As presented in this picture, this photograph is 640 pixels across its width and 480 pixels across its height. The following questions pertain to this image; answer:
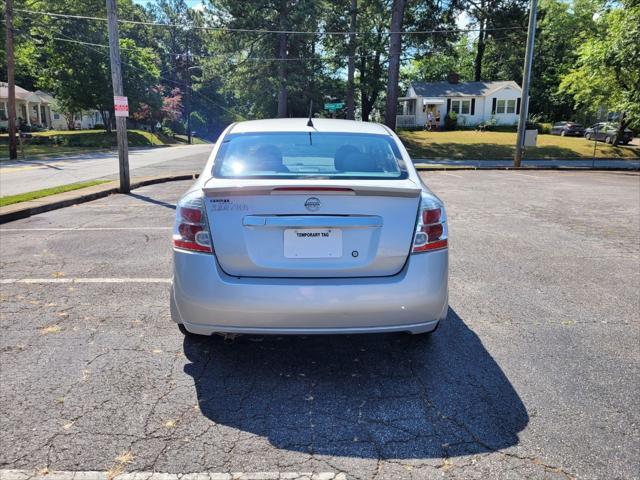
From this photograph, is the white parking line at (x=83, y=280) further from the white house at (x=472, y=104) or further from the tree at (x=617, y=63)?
the white house at (x=472, y=104)

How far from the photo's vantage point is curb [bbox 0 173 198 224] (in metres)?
8.73

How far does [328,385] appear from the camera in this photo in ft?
10.5

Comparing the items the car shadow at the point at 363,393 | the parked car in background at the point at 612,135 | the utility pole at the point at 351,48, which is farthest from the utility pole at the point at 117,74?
the parked car in background at the point at 612,135

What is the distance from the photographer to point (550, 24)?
179ft

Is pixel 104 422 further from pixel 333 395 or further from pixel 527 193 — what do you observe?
pixel 527 193

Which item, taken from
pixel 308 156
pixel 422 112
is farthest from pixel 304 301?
pixel 422 112

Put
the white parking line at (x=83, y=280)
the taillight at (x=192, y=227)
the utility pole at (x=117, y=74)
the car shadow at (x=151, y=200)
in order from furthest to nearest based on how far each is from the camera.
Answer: the utility pole at (x=117, y=74) < the car shadow at (x=151, y=200) < the white parking line at (x=83, y=280) < the taillight at (x=192, y=227)

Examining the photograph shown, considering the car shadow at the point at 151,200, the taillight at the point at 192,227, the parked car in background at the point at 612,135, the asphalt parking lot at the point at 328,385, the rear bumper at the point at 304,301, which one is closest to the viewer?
the asphalt parking lot at the point at 328,385

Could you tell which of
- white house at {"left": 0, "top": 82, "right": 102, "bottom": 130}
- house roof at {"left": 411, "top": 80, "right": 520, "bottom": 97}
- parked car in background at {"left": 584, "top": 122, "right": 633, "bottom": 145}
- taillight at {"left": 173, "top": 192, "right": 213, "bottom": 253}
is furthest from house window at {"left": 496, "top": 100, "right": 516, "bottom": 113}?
taillight at {"left": 173, "top": 192, "right": 213, "bottom": 253}

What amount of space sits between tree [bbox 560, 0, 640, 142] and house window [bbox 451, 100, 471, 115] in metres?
18.3

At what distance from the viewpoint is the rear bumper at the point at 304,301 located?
300 centimetres

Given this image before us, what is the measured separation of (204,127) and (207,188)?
81250 millimetres

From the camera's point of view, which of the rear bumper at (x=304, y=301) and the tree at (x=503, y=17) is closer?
the rear bumper at (x=304, y=301)

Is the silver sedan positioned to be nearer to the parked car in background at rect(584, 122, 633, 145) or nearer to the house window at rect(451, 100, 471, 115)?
the parked car in background at rect(584, 122, 633, 145)
